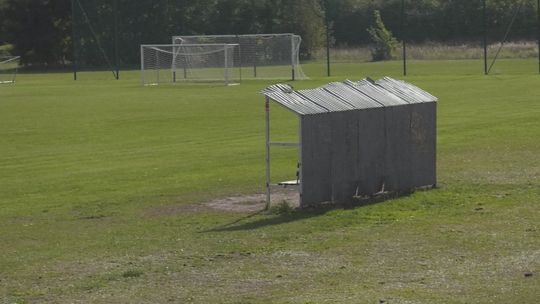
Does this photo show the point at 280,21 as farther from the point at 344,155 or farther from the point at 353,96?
the point at 344,155

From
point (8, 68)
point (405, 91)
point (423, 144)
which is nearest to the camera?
point (423, 144)

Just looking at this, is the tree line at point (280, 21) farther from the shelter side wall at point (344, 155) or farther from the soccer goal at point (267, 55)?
the shelter side wall at point (344, 155)

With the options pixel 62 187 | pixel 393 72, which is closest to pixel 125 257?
pixel 62 187

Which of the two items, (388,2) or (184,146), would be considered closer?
(184,146)

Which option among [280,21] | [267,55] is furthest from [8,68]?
[267,55]

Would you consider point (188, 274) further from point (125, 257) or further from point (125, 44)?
point (125, 44)

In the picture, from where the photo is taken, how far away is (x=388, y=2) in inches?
2886

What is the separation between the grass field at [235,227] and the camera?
11.8 meters

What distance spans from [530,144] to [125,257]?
1276cm

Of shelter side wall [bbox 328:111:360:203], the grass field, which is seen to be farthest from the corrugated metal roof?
the grass field

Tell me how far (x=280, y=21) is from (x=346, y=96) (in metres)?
55.7

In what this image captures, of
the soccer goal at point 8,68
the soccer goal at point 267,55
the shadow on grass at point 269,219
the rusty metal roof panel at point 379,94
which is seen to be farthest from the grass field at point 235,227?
the soccer goal at point 8,68

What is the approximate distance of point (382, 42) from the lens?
69.4 m

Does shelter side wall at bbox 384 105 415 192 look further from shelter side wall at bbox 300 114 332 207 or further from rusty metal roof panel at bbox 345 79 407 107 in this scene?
shelter side wall at bbox 300 114 332 207
